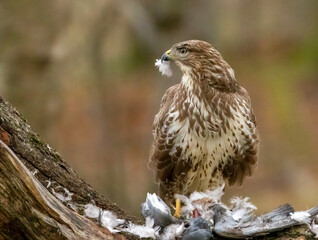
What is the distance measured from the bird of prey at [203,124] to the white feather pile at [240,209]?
782 mm

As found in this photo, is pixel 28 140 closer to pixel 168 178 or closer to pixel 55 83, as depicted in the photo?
pixel 168 178

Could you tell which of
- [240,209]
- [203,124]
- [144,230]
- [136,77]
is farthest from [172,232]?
[136,77]

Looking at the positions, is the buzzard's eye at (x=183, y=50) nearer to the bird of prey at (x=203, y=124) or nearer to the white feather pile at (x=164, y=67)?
the bird of prey at (x=203, y=124)

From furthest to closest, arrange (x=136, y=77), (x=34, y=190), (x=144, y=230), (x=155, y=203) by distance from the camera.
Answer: (x=136, y=77), (x=155, y=203), (x=144, y=230), (x=34, y=190)

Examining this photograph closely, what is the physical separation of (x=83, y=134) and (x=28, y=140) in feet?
47.4

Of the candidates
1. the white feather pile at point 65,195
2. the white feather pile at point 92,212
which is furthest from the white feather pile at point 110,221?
the white feather pile at point 65,195

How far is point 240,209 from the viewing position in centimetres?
450

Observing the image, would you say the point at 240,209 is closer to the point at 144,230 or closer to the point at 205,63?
the point at 144,230

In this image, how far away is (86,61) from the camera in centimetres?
1125

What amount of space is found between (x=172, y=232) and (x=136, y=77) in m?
17.7

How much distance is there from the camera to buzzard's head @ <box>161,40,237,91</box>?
17.9 feet

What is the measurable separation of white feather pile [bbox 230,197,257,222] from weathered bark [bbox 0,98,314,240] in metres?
0.24

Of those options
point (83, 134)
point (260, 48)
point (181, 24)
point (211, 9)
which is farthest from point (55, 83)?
point (260, 48)

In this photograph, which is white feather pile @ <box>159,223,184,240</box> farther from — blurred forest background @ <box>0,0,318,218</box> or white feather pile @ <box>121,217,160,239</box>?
blurred forest background @ <box>0,0,318,218</box>
